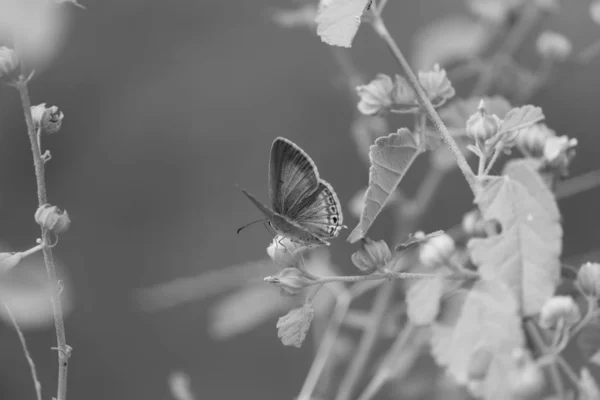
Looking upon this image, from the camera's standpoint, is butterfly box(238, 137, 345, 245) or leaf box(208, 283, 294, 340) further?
leaf box(208, 283, 294, 340)


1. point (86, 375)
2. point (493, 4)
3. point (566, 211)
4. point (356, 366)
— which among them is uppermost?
point (493, 4)

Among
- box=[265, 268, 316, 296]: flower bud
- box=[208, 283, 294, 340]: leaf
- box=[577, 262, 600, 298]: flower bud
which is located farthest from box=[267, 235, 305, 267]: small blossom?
box=[208, 283, 294, 340]: leaf

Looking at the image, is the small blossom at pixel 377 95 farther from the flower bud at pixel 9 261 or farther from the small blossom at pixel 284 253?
the flower bud at pixel 9 261

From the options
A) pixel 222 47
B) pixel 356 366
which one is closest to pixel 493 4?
pixel 356 366

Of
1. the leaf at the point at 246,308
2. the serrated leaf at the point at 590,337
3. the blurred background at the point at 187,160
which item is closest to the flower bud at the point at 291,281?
the serrated leaf at the point at 590,337

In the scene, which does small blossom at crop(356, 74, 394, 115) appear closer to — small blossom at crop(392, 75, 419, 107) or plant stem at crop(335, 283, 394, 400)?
small blossom at crop(392, 75, 419, 107)

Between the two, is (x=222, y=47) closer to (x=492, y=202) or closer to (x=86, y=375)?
(x=86, y=375)
